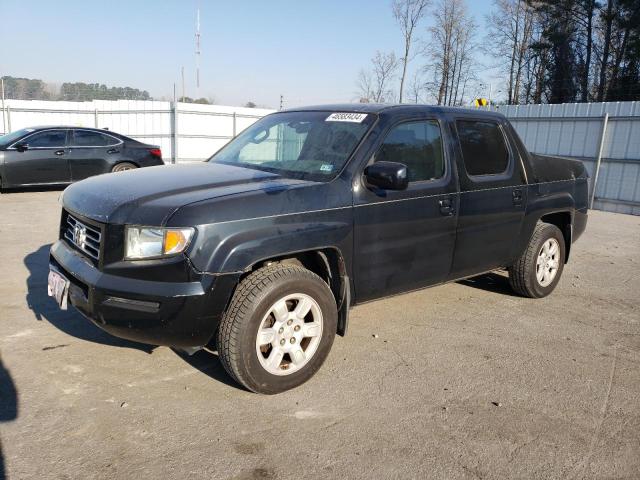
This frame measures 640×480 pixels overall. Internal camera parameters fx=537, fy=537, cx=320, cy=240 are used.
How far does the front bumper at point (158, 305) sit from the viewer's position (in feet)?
9.75

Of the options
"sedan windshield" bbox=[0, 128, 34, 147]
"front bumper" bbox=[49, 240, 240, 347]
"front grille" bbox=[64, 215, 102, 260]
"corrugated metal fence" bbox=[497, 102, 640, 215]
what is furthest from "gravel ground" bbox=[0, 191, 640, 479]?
"corrugated metal fence" bbox=[497, 102, 640, 215]

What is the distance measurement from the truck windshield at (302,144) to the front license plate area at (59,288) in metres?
1.54

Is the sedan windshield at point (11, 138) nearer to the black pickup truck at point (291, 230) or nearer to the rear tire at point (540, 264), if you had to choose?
the black pickup truck at point (291, 230)

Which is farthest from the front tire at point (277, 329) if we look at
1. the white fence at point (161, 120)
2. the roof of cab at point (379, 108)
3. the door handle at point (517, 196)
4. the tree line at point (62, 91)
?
the tree line at point (62, 91)

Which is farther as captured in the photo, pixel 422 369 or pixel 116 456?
pixel 422 369

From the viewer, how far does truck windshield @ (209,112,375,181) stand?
379 cm

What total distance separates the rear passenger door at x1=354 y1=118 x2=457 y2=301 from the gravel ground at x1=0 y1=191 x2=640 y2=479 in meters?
0.61

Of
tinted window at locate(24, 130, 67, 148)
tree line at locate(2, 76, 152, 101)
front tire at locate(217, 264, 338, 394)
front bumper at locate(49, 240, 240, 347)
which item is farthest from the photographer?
tree line at locate(2, 76, 152, 101)

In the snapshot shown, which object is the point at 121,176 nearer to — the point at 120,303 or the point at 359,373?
the point at 120,303

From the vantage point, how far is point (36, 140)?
11.4 metres

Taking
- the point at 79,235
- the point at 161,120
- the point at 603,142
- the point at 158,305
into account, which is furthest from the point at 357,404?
the point at 161,120

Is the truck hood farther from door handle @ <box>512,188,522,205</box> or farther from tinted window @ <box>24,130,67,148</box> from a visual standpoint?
tinted window @ <box>24,130,67,148</box>

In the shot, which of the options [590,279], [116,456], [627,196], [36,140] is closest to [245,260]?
[116,456]

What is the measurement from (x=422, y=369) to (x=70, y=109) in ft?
62.7
